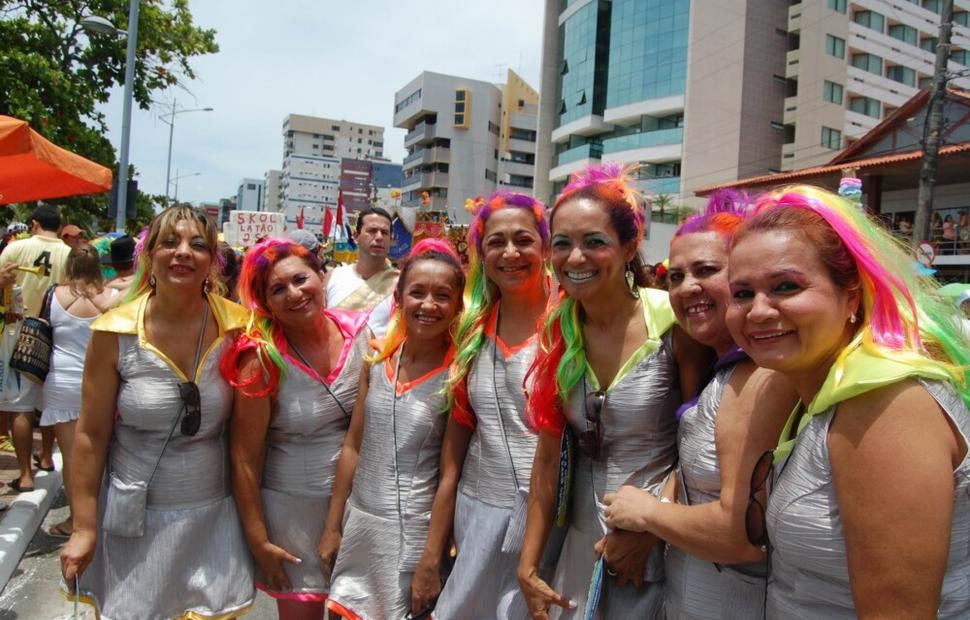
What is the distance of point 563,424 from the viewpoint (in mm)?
2359

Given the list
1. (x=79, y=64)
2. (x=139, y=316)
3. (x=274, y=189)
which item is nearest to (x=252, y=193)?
(x=274, y=189)

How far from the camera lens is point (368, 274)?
521cm

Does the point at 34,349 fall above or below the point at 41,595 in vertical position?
above

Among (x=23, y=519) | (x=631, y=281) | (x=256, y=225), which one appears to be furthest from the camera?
(x=256, y=225)

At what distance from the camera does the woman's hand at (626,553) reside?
2.08 meters

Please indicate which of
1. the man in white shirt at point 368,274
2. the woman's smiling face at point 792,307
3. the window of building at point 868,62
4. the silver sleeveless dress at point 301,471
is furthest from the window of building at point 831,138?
the woman's smiling face at point 792,307

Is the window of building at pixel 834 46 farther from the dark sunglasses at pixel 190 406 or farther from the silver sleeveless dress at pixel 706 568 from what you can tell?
the dark sunglasses at pixel 190 406

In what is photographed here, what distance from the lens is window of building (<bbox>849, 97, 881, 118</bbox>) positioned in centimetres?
3831

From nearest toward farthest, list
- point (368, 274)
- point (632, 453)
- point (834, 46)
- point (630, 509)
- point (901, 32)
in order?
point (630, 509)
point (632, 453)
point (368, 274)
point (834, 46)
point (901, 32)

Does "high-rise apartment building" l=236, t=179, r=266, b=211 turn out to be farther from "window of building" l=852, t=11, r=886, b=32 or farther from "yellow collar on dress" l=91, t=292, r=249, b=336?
"yellow collar on dress" l=91, t=292, r=249, b=336

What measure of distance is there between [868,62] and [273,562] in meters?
44.5

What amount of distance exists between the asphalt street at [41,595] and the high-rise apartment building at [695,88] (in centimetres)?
3355

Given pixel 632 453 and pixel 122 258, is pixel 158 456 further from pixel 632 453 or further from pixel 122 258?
pixel 122 258

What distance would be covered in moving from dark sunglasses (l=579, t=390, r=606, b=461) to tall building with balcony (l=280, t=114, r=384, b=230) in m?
119
